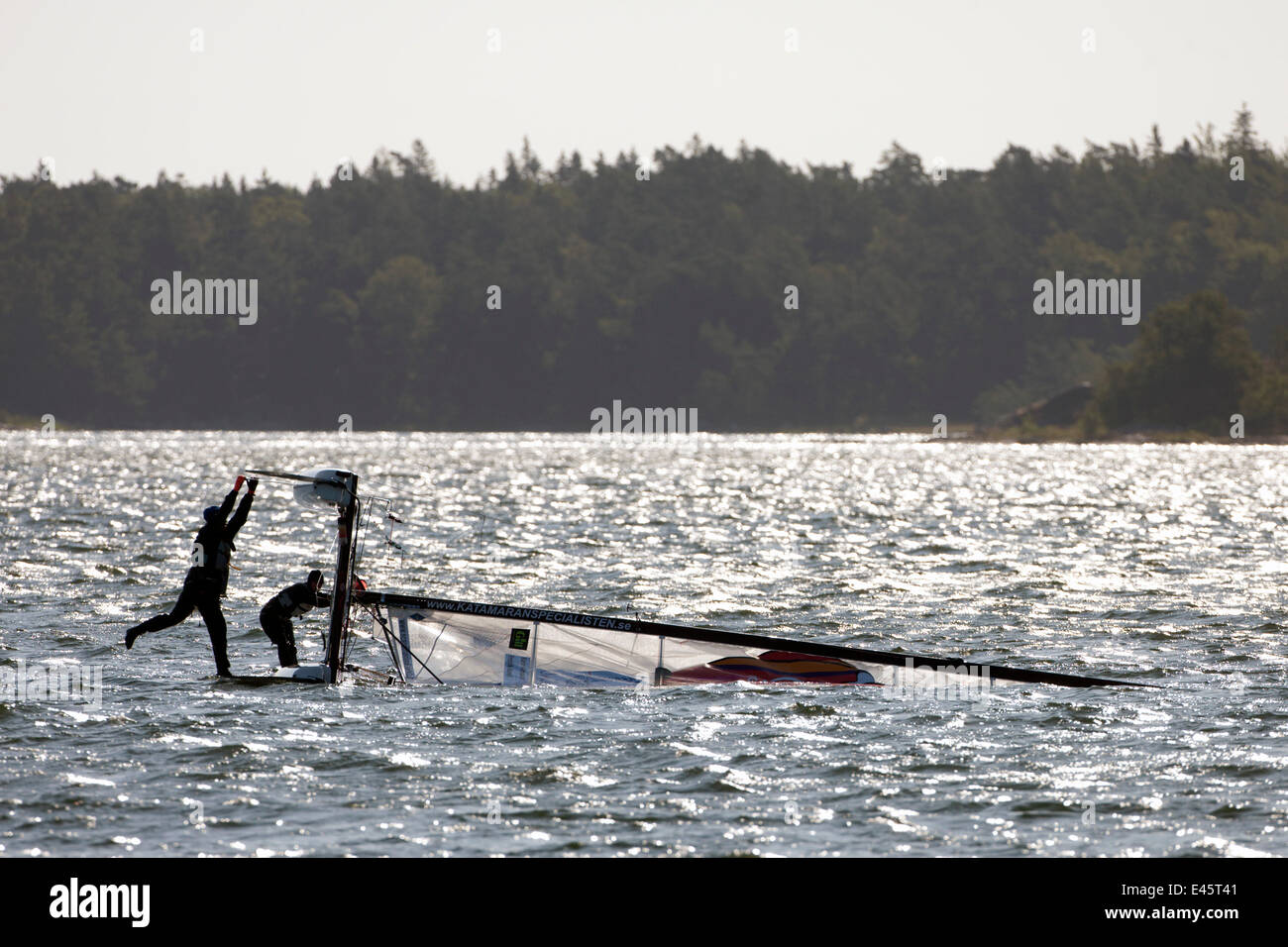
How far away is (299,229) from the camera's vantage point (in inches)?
7623

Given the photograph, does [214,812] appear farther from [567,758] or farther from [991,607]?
[991,607]

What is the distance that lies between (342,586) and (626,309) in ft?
542

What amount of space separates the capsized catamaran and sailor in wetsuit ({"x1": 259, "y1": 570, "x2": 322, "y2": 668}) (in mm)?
237

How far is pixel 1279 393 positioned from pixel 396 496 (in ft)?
301

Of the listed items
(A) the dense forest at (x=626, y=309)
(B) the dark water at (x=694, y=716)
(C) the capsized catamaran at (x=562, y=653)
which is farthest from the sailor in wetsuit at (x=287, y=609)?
(A) the dense forest at (x=626, y=309)

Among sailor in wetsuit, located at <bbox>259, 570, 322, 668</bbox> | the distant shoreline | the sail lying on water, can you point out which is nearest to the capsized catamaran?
the sail lying on water

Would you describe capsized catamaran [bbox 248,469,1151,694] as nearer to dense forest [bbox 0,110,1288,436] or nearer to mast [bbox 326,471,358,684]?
mast [bbox 326,471,358,684]

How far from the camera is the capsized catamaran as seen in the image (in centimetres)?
1842

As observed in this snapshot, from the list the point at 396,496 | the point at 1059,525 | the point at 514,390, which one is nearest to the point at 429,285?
the point at 514,390

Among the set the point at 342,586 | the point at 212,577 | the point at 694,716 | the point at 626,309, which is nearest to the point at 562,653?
the point at 694,716

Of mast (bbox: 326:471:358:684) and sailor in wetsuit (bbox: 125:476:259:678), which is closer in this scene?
mast (bbox: 326:471:358:684)

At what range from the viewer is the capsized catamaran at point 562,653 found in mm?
18422

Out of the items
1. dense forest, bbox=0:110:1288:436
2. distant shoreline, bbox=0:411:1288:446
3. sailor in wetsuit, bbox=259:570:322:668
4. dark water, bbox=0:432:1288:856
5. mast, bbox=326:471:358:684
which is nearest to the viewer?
dark water, bbox=0:432:1288:856

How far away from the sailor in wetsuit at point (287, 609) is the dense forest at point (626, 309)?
158550 mm
